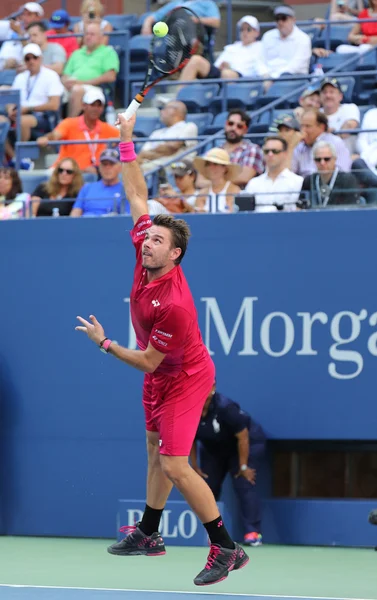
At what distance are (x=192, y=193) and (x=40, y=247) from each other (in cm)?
129

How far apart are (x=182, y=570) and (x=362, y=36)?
6.59 metres

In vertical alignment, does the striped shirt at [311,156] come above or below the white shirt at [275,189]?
above

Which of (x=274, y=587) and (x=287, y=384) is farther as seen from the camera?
(x=287, y=384)

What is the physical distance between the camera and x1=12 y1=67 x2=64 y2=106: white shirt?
13.0 meters

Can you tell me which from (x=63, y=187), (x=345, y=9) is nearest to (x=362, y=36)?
(x=345, y=9)

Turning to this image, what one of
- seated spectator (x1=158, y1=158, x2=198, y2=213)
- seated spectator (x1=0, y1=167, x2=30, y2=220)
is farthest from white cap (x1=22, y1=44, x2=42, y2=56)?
seated spectator (x1=158, y1=158, x2=198, y2=213)

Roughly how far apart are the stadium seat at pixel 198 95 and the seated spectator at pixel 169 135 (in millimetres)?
617

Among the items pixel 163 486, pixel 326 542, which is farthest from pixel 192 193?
pixel 163 486

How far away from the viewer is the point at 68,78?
13336 mm

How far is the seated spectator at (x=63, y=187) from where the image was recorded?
10.5 meters

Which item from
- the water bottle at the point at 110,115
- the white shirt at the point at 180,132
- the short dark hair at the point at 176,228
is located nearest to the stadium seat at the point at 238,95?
the white shirt at the point at 180,132

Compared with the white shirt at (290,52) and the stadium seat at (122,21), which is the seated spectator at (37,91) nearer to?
the stadium seat at (122,21)

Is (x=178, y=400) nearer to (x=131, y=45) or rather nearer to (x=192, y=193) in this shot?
(x=192, y=193)

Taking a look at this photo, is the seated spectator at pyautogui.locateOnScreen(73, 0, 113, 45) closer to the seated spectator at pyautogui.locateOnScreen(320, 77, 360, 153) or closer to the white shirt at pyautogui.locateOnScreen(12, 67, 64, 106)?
the white shirt at pyautogui.locateOnScreen(12, 67, 64, 106)
